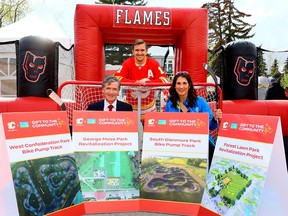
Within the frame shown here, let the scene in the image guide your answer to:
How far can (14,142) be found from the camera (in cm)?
246

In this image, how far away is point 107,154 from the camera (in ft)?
9.62

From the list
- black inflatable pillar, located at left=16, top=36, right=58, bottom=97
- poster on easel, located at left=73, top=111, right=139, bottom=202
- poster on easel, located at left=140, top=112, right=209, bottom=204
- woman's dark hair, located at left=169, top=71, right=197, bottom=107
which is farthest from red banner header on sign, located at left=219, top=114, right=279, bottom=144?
black inflatable pillar, located at left=16, top=36, right=58, bottom=97

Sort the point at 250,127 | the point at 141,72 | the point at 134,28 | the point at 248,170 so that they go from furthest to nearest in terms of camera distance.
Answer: the point at 134,28 < the point at 141,72 < the point at 250,127 < the point at 248,170

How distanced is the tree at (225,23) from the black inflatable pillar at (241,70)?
2833 centimetres

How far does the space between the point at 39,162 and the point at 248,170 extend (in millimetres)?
1630

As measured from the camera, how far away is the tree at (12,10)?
94.9 feet

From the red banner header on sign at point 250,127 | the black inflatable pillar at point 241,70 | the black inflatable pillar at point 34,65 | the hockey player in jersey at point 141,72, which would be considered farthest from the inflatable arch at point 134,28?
the red banner header on sign at point 250,127

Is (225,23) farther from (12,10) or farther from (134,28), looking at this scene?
(134,28)

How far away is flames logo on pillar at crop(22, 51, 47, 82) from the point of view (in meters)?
4.80

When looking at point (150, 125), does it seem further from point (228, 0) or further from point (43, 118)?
point (228, 0)

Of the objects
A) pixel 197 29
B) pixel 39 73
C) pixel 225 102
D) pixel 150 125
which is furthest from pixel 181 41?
pixel 150 125

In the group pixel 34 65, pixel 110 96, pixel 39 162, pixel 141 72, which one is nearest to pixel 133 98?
pixel 141 72

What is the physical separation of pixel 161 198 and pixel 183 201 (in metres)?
0.20

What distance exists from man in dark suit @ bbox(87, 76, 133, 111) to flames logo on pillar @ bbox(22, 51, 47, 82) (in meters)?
1.68
